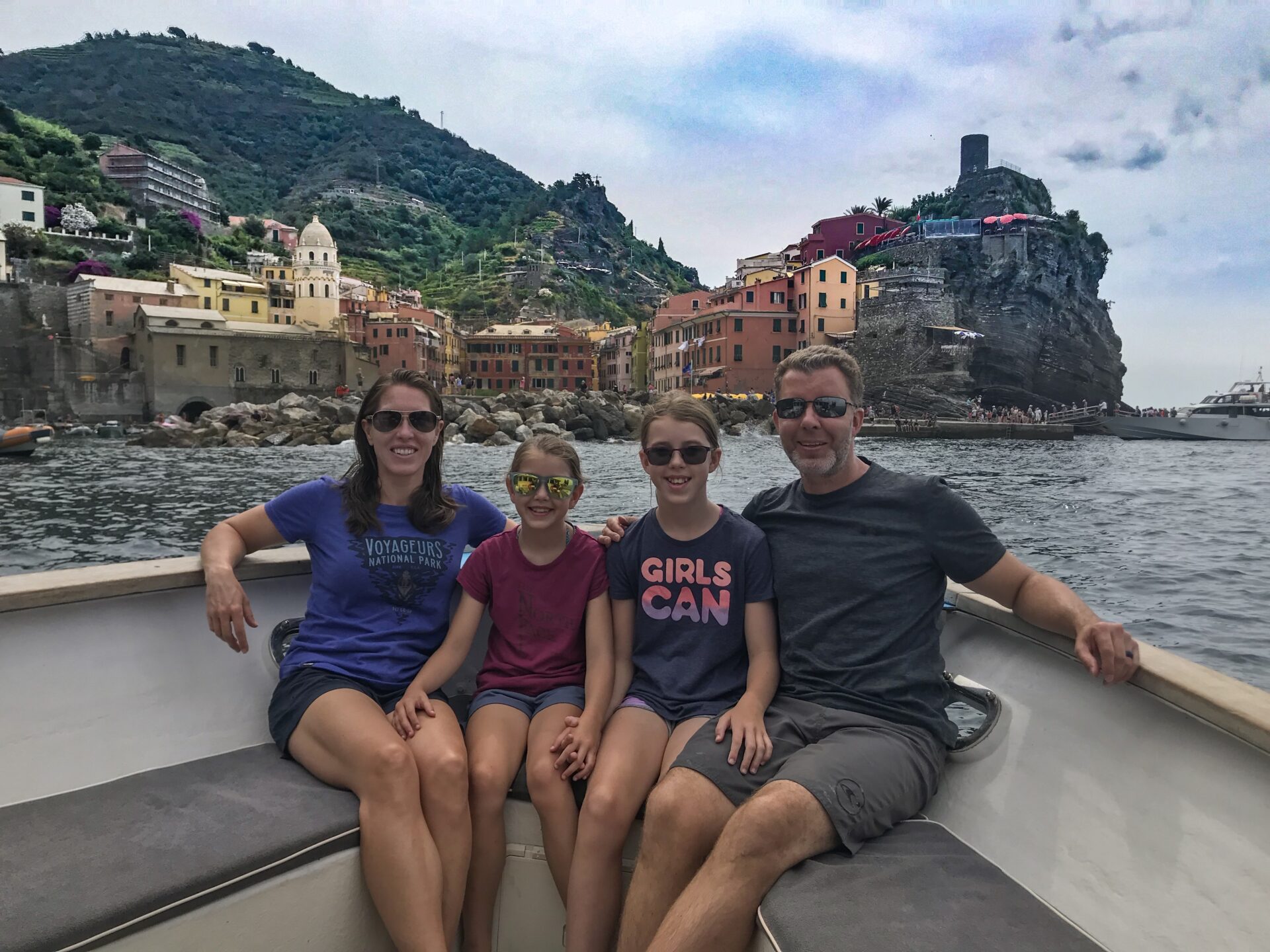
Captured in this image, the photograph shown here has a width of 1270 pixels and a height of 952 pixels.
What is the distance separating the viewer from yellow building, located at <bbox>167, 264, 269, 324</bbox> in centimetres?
5122

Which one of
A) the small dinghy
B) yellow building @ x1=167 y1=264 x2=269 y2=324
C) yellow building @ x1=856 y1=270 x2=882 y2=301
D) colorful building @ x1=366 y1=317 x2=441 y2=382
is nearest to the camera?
the small dinghy

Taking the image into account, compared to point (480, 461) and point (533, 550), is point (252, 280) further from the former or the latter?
point (533, 550)

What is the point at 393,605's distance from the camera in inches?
87.6

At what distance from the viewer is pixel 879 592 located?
1999 mm

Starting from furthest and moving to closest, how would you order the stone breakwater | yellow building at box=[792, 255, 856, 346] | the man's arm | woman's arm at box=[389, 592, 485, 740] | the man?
1. yellow building at box=[792, 255, 856, 346]
2. the stone breakwater
3. woman's arm at box=[389, 592, 485, 740]
4. the man's arm
5. the man

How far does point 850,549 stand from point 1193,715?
0.77 metres

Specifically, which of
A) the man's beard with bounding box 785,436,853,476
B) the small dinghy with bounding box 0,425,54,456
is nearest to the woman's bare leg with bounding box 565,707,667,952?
the man's beard with bounding box 785,436,853,476

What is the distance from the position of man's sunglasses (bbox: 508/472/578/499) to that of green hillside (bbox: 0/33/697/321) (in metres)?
78.1

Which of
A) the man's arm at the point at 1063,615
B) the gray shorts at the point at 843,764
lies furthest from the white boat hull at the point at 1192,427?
the gray shorts at the point at 843,764

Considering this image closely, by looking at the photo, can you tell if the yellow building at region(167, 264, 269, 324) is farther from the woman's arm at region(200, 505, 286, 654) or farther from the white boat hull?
the white boat hull

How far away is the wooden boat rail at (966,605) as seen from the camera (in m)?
1.48

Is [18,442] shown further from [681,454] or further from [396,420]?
[681,454]

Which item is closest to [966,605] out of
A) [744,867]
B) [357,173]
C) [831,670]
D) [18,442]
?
[831,670]

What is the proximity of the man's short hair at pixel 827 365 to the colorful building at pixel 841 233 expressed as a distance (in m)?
60.9
